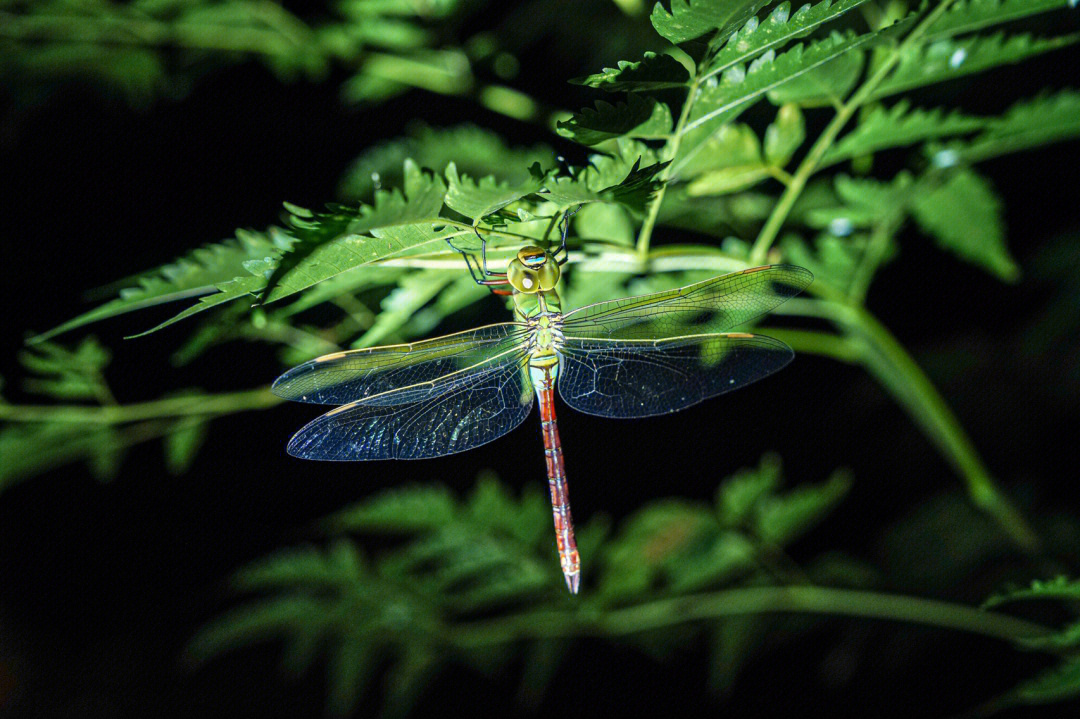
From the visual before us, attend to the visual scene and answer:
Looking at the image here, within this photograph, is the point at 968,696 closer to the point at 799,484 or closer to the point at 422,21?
the point at 799,484

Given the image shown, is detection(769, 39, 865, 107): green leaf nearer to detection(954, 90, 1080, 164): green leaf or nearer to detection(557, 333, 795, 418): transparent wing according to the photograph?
detection(954, 90, 1080, 164): green leaf

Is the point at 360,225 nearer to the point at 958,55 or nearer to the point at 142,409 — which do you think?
the point at 958,55

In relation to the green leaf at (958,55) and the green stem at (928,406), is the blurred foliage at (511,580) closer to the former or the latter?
the green stem at (928,406)

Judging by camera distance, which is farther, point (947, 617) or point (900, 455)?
point (900, 455)

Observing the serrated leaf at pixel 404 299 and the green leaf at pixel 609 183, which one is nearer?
the green leaf at pixel 609 183

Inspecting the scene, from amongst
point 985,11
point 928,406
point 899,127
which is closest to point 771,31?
point 985,11

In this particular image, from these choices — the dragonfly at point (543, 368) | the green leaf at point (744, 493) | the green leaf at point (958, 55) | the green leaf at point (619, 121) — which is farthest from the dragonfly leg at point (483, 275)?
the green leaf at point (744, 493)

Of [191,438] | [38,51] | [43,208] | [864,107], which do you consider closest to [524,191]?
[864,107]
